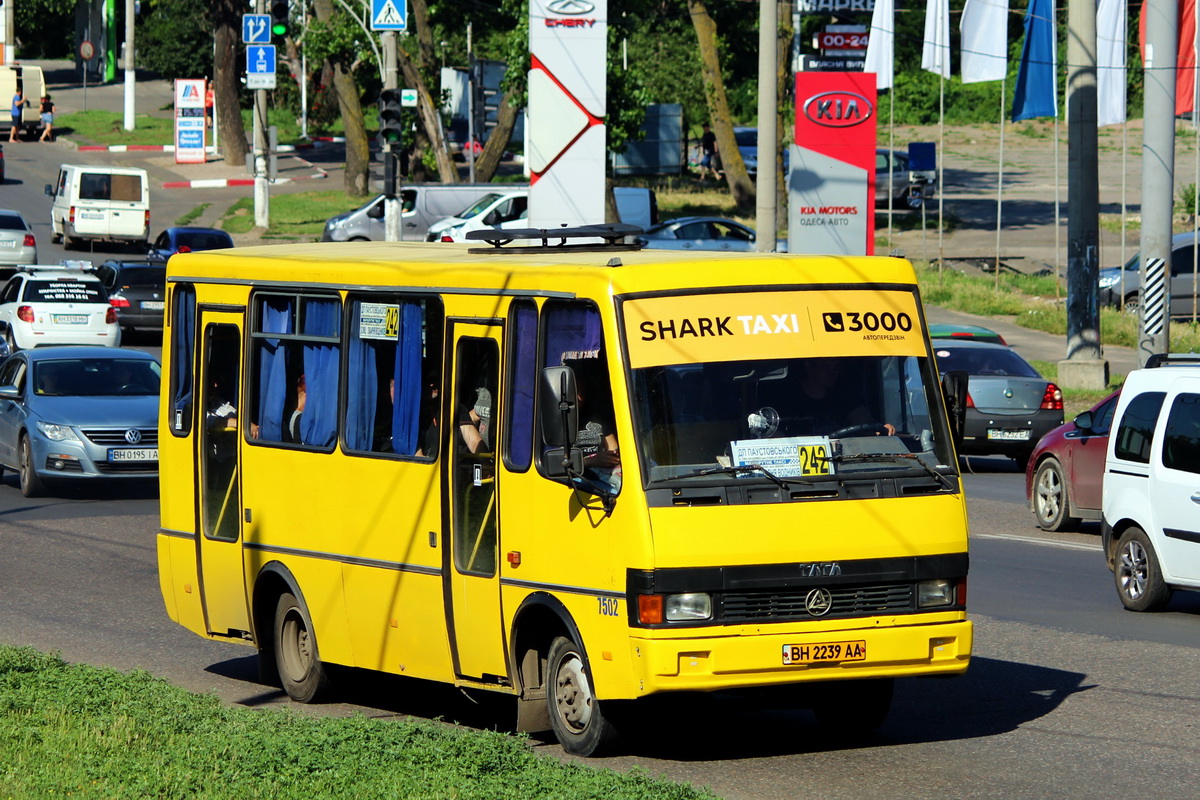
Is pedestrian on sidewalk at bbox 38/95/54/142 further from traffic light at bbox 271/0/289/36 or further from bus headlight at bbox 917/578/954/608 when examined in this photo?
bus headlight at bbox 917/578/954/608

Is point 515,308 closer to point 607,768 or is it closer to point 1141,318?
point 607,768

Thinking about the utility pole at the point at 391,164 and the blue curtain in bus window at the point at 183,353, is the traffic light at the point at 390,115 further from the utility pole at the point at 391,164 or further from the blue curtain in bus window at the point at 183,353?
the blue curtain in bus window at the point at 183,353

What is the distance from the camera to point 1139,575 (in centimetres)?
1365

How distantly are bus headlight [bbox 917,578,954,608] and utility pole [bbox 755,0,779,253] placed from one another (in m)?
16.1

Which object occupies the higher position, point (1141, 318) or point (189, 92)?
point (189, 92)

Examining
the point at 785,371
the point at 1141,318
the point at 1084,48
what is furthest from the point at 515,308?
the point at 1084,48

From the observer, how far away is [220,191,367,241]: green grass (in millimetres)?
50625

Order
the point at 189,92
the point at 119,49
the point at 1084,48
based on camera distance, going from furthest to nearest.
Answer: the point at 119,49 → the point at 189,92 → the point at 1084,48

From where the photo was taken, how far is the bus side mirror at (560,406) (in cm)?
825

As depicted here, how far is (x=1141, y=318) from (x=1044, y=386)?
13.6 feet

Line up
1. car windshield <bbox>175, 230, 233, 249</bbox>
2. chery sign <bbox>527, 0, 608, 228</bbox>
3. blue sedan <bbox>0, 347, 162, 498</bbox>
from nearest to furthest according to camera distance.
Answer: chery sign <bbox>527, 0, 608, 228</bbox> < blue sedan <bbox>0, 347, 162, 498</bbox> < car windshield <bbox>175, 230, 233, 249</bbox>

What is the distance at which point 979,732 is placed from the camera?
368 inches

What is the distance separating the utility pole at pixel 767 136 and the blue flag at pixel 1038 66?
8766mm

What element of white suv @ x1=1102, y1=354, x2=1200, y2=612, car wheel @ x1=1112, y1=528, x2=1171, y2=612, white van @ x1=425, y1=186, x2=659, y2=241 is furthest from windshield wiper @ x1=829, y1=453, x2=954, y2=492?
white van @ x1=425, y1=186, x2=659, y2=241
